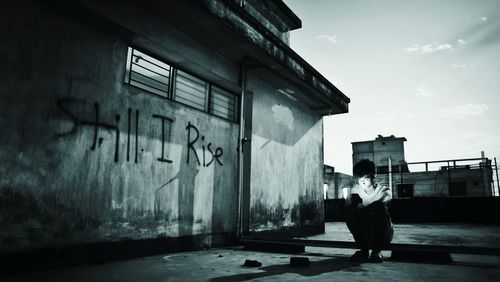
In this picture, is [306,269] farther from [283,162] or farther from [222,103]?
[283,162]

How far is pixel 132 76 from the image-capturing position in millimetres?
4785

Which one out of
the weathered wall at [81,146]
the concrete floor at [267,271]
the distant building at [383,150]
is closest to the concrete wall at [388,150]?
the distant building at [383,150]

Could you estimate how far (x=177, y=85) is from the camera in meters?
5.58

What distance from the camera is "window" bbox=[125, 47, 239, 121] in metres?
4.87

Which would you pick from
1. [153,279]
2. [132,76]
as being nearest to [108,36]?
[132,76]

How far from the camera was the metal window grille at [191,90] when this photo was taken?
221 inches

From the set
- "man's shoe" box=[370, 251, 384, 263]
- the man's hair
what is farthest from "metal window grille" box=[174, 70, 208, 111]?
"man's shoe" box=[370, 251, 384, 263]

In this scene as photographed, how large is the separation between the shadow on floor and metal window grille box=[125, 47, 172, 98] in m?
3.19

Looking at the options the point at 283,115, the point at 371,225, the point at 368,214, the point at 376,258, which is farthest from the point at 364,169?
the point at 283,115

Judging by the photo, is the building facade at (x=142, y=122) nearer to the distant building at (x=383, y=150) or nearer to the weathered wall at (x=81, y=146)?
the weathered wall at (x=81, y=146)

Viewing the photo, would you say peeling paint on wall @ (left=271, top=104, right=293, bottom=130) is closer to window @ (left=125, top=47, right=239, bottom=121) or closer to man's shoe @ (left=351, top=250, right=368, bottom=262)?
window @ (left=125, top=47, right=239, bottom=121)

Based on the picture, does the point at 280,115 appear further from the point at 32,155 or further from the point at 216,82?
the point at 32,155

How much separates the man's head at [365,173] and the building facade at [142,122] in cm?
272

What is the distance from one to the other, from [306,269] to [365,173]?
1599 millimetres
